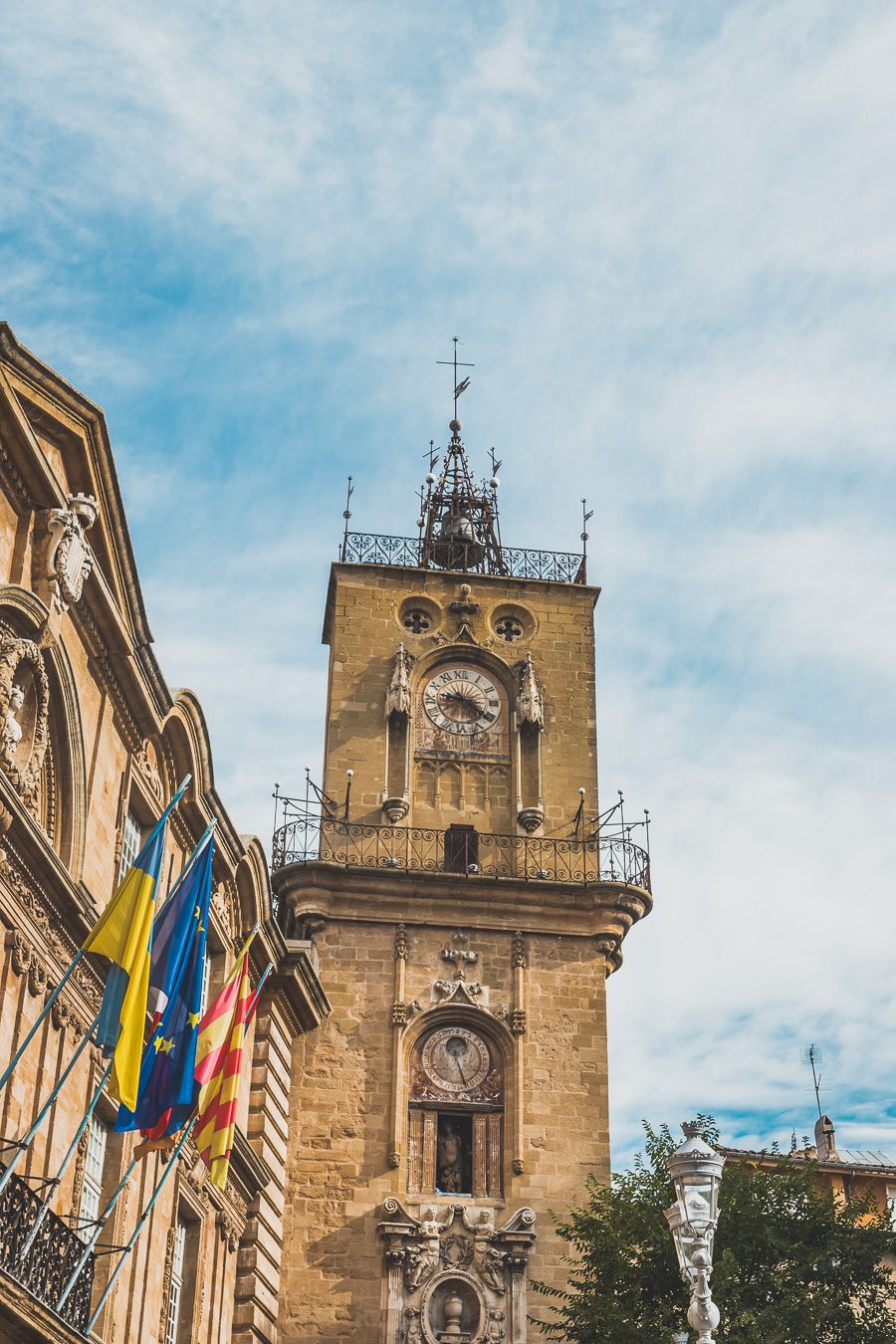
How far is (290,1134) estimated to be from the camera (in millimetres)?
32125

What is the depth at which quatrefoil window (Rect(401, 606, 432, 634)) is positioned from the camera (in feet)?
125

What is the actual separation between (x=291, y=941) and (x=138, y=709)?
11913mm

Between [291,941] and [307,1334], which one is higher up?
[291,941]

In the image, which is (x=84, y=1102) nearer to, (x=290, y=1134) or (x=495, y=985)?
(x=290, y=1134)

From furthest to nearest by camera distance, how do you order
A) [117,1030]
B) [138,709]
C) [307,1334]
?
[307,1334] < [138,709] < [117,1030]

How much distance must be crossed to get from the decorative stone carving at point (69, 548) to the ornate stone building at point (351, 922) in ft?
0.13

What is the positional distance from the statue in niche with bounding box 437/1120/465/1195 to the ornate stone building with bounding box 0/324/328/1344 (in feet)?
21.2

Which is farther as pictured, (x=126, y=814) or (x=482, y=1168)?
(x=482, y=1168)

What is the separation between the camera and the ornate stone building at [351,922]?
1948cm

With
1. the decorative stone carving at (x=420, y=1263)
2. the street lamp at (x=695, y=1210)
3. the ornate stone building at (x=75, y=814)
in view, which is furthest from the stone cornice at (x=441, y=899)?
the street lamp at (x=695, y=1210)

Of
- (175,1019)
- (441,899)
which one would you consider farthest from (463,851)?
(175,1019)

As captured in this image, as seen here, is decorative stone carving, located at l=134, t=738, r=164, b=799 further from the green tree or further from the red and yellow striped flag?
the green tree

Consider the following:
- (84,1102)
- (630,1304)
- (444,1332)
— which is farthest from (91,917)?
(444,1332)

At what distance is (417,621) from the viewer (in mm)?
38250
